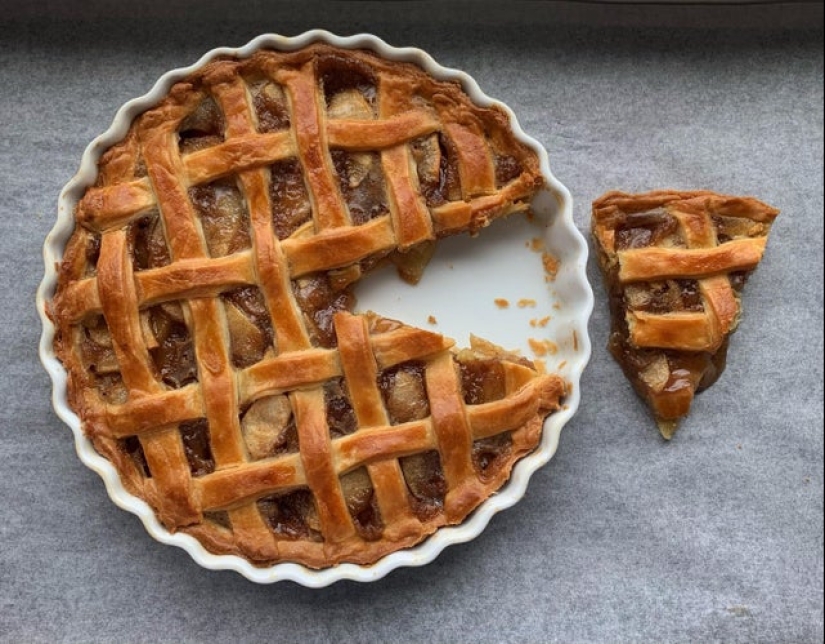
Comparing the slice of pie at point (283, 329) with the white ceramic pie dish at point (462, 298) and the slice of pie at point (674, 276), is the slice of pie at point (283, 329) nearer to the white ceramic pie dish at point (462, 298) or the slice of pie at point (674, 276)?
the white ceramic pie dish at point (462, 298)

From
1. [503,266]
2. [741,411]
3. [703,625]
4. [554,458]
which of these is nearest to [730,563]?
[703,625]

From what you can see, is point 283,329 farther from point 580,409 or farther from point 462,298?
point 580,409

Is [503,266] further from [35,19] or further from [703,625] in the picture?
[35,19]

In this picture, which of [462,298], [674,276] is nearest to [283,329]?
[462,298]

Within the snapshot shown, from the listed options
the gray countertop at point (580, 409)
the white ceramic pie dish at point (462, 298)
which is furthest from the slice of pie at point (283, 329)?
the gray countertop at point (580, 409)

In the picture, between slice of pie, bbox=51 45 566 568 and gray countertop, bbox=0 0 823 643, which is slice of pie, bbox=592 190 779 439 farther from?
slice of pie, bbox=51 45 566 568

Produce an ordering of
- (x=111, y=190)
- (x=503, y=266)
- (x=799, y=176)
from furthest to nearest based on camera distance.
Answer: (x=799, y=176), (x=503, y=266), (x=111, y=190)

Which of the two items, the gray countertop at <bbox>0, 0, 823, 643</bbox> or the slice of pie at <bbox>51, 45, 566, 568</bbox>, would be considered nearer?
the slice of pie at <bbox>51, 45, 566, 568</bbox>

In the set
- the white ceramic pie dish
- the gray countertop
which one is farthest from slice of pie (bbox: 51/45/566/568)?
the gray countertop
